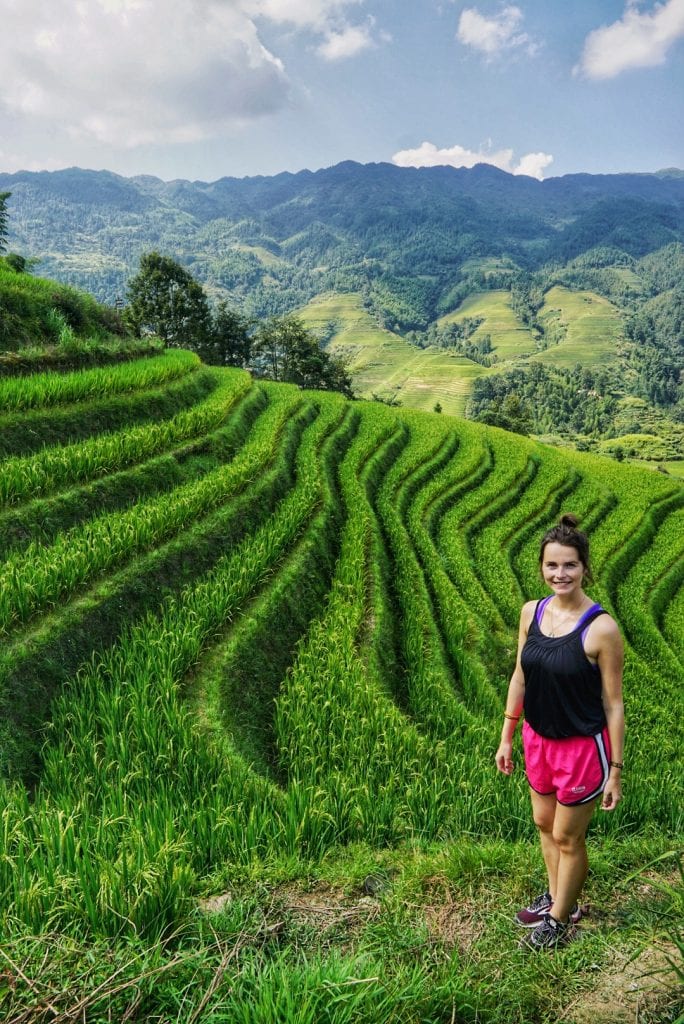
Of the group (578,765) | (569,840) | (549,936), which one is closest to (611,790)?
(578,765)

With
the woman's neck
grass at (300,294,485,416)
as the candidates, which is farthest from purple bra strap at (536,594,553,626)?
grass at (300,294,485,416)

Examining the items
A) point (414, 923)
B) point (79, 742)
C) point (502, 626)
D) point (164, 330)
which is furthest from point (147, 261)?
point (414, 923)

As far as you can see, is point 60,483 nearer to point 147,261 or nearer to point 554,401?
point 147,261

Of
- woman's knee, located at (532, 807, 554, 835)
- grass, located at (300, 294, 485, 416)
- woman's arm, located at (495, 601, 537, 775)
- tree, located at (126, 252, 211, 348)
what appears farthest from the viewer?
grass, located at (300, 294, 485, 416)

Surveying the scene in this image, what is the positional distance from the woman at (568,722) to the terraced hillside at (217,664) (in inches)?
56.7

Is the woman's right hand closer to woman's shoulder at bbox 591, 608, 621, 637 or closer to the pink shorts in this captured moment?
the pink shorts

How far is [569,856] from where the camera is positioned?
297cm

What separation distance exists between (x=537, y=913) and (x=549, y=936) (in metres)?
0.16

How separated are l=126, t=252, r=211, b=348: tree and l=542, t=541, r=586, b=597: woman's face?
120 ft

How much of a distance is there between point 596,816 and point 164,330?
38159mm

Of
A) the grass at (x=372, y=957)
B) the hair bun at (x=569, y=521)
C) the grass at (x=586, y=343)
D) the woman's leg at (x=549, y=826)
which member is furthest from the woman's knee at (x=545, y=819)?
the grass at (x=586, y=343)

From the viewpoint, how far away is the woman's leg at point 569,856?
115 inches

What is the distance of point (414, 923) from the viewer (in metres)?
3.00

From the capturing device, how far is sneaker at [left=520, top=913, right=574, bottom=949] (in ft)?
9.34
